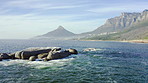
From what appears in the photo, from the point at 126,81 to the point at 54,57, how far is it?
37.6 m

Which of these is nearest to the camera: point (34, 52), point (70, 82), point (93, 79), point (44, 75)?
point (70, 82)

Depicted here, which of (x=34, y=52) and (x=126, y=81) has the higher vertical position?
(x=34, y=52)

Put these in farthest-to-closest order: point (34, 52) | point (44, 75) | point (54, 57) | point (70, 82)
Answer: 1. point (34, 52)
2. point (54, 57)
3. point (44, 75)
4. point (70, 82)

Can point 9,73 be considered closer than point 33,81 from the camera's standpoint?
No

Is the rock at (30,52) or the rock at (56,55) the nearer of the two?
the rock at (56,55)

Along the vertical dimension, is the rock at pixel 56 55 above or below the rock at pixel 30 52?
below

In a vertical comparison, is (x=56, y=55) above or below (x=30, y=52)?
below

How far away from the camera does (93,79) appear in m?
38.3

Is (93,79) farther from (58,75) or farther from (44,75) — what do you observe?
(44,75)

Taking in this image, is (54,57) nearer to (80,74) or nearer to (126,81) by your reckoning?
(80,74)

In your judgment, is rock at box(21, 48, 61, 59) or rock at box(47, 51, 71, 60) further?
rock at box(21, 48, 61, 59)

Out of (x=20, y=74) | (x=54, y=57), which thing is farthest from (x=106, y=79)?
(x=54, y=57)

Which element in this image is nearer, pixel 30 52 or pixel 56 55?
pixel 56 55

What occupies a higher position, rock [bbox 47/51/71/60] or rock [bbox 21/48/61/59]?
rock [bbox 21/48/61/59]
